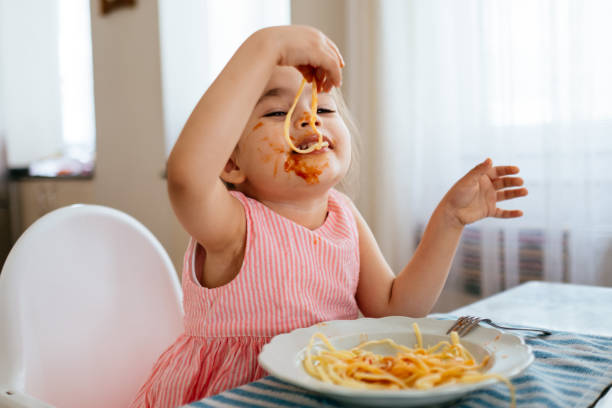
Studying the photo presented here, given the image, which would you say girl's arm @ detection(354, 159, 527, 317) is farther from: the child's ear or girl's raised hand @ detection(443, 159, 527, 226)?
the child's ear

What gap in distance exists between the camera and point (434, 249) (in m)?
0.85

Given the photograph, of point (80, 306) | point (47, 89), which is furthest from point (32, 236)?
point (47, 89)

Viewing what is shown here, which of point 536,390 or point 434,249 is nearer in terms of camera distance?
point 536,390

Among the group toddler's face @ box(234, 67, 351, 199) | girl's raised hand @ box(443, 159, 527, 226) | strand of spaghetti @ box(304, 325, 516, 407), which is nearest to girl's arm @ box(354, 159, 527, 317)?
girl's raised hand @ box(443, 159, 527, 226)

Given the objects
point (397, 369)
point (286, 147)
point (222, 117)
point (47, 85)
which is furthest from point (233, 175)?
point (47, 85)

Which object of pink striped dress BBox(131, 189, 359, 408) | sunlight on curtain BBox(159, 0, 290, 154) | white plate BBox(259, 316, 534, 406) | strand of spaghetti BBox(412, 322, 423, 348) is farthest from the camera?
sunlight on curtain BBox(159, 0, 290, 154)

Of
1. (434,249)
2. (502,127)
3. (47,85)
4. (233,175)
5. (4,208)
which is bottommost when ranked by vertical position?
(4,208)

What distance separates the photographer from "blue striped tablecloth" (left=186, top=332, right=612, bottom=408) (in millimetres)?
521

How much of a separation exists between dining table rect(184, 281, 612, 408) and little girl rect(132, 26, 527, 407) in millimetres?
164

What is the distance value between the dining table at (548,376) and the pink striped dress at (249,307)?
182 millimetres

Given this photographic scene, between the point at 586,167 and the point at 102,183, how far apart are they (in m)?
2.77

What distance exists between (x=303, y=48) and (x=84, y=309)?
1.77ft

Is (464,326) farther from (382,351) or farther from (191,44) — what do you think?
(191,44)

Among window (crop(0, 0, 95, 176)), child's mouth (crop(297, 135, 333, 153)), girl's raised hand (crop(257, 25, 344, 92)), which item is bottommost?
child's mouth (crop(297, 135, 333, 153))
